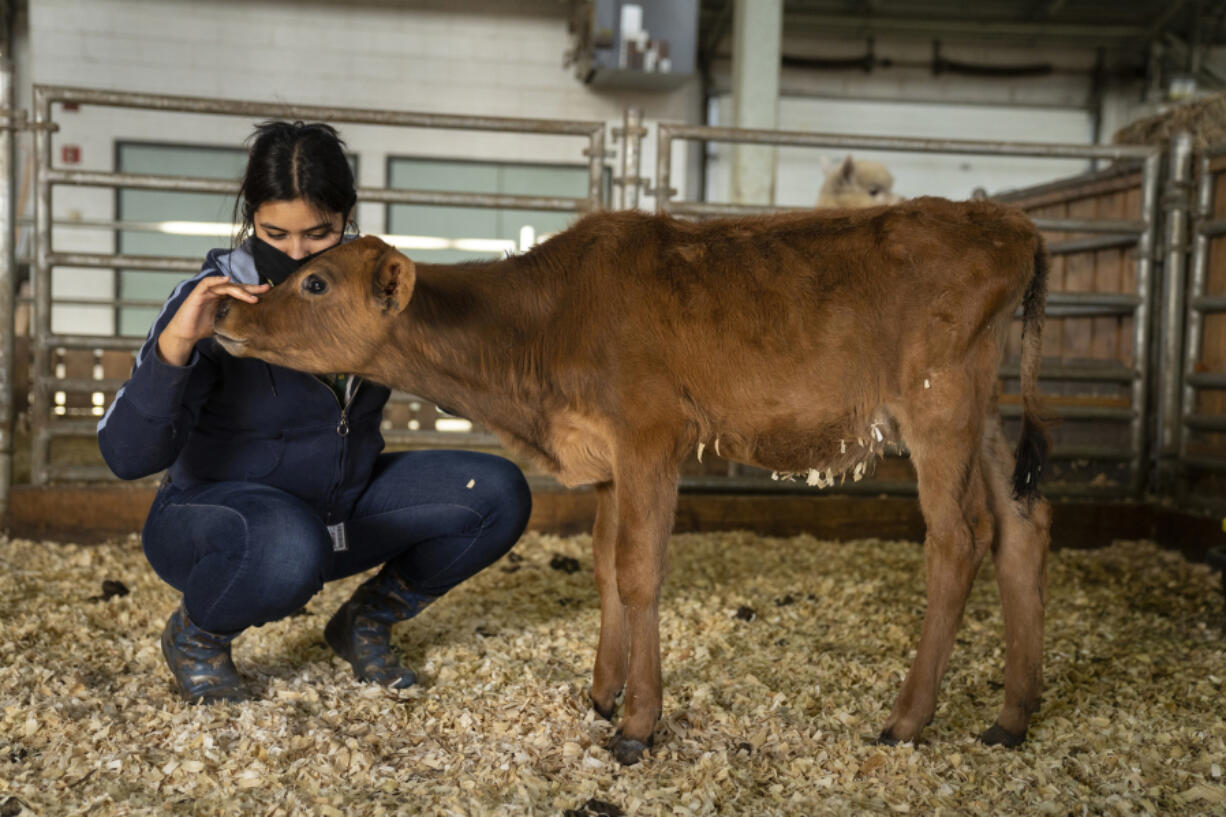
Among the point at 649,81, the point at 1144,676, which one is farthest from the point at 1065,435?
the point at 649,81

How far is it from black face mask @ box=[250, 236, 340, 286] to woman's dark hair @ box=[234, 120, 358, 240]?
8 cm

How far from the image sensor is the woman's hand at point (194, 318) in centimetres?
271

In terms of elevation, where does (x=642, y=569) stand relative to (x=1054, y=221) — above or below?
below

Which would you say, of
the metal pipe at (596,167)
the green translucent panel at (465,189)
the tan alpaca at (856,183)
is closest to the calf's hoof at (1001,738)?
the metal pipe at (596,167)

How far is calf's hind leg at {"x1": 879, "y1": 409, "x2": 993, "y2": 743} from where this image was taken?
2879 millimetres

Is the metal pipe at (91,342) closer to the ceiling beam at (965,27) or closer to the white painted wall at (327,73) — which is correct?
the white painted wall at (327,73)

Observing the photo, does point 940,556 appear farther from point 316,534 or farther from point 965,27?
point 965,27

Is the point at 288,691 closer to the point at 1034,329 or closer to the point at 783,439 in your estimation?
the point at 783,439

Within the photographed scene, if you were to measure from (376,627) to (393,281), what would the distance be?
1206mm

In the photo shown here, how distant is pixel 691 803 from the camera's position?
8.06 feet

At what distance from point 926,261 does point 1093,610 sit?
2278mm

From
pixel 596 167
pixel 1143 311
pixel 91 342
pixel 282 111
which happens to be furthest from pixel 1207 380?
pixel 91 342

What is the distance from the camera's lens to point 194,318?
2719 mm

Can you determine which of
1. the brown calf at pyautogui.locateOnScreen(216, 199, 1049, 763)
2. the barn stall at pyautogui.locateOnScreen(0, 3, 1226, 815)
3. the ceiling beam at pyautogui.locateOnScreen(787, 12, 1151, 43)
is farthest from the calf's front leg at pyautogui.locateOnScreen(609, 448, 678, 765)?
the ceiling beam at pyautogui.locateOnScreen(787, 12, 1151, 43)
